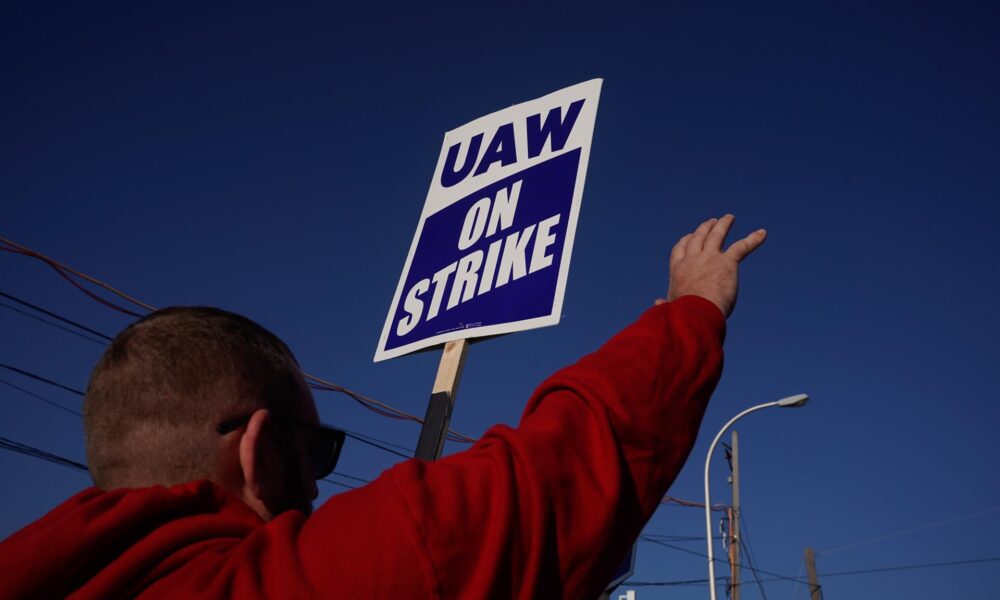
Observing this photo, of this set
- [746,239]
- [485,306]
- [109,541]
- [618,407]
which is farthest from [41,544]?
[485,306]

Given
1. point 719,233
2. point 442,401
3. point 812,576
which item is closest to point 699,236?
point 719,233

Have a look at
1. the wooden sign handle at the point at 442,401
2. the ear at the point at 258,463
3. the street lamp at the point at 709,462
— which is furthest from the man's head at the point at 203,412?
the street lamp at the point at 709,462

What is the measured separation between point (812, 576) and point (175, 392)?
29.0 meters

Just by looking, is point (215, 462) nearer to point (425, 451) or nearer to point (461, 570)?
point (461, 570)

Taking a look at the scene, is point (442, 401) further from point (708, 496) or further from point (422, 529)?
point (708, 496)

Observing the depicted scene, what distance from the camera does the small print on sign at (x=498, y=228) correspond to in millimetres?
2865

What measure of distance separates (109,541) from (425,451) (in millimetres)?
1787

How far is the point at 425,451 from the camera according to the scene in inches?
108

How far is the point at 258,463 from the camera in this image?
1.29 metres

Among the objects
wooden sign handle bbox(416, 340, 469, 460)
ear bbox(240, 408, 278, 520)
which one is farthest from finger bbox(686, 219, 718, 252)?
wooden sign handle bbox(416, 340, 469, 460)

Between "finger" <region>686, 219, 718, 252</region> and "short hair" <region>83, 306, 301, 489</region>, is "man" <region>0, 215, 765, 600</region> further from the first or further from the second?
"finger" <region>686, 219, 718, 252</region>

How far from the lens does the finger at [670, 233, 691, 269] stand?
1.68 m

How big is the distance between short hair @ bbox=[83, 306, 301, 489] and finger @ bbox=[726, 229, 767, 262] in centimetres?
89

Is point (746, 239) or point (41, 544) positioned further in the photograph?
point (746, 239)
